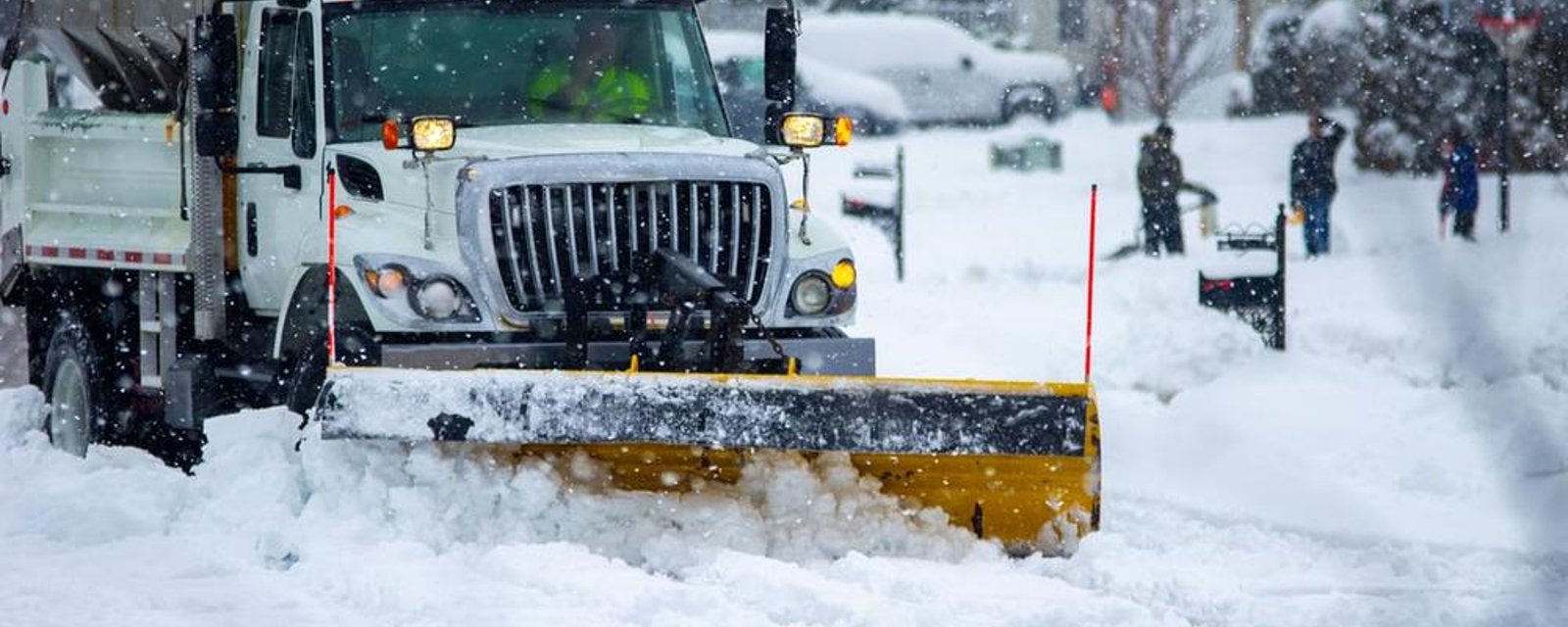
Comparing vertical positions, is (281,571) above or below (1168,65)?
below

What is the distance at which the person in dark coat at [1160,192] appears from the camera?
22375 mm

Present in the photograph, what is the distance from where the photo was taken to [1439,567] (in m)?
7.18

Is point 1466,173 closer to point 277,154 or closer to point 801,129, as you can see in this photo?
point 801,129

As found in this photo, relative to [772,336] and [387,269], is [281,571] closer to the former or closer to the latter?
[387,269]

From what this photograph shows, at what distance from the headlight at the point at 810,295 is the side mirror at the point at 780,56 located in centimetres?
106

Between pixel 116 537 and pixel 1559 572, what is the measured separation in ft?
15.6

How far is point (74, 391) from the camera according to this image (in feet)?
34.1

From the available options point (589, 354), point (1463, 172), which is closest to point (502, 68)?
point (589, 354)

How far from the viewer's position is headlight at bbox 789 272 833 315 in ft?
26.7

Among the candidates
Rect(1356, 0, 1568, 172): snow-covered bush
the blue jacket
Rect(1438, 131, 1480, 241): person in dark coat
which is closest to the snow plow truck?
Rect(1356, 0, 1568, 172): snow-covered bush

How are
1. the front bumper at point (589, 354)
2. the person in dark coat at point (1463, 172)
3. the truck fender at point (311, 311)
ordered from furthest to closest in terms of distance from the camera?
the person in dark coat at point (1463, 172) → the truck fender at point (311, 311) → the front bumper at point (589, 354)

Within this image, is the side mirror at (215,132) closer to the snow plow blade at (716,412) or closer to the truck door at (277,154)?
the truck door at (277,154)

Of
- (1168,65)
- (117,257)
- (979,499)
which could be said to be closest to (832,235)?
(979,499)

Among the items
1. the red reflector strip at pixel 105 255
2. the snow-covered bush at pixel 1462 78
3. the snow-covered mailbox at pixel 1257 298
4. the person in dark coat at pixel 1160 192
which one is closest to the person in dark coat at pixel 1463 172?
the person in dark coat at pixel 1160 192
